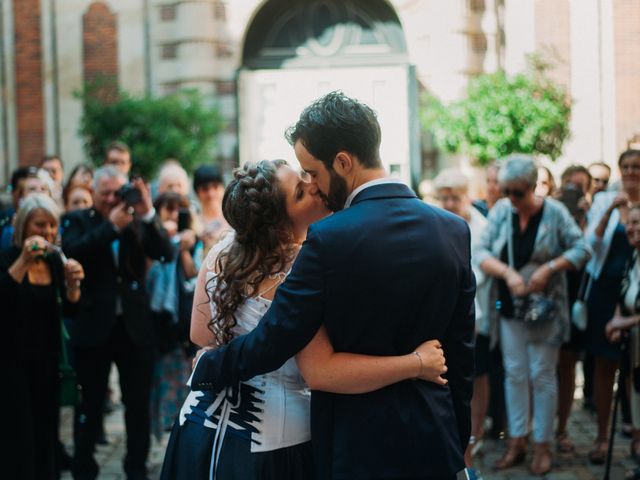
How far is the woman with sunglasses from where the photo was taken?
7133 millimetres

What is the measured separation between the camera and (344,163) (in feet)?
10.0

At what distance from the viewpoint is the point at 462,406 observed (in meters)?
3.28

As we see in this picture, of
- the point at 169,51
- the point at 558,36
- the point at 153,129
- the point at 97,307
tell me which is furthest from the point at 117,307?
the point at 558,36

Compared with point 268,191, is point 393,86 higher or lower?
higher

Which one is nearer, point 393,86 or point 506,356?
point 506,356

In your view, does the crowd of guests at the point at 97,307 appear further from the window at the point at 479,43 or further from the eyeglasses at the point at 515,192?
the window at the point at 479,43

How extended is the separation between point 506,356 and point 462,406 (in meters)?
3.87

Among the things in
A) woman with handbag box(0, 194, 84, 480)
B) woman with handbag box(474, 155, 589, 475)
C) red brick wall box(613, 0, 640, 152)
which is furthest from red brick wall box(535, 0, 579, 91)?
woman with handbag box(0, 194, 84, 480)

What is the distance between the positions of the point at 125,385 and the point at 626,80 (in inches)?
396

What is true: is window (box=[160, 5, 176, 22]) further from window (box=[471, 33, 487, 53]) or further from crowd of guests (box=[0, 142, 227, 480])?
crowd of guests (box=[0, 142, 227, 480])

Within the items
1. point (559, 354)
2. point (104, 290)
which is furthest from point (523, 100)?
point (104, 290)

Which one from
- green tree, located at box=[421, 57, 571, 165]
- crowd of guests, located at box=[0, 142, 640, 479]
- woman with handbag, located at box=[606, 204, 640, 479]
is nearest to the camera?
crowd of guests, located at box=[0, 142, 640, 479]

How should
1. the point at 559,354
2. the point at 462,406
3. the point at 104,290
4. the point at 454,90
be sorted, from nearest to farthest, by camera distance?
the point at 462,406, the point at 104,290, the point at 559,354, the point at 454,90

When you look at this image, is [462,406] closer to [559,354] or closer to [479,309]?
[479,309]
